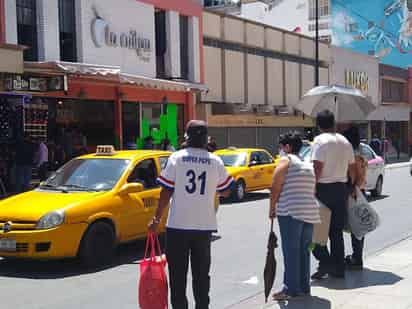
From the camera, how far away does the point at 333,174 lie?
6988 mm

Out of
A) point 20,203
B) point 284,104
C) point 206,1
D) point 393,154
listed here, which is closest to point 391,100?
point 393,154

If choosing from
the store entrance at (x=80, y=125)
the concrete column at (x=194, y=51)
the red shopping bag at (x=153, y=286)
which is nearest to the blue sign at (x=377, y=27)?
the concrete column at (x=194, y=51)

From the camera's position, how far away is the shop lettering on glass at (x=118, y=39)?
20.5 m

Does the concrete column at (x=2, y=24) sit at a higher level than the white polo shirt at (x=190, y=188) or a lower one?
higher

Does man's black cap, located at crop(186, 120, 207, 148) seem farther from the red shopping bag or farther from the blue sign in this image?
the blue sign

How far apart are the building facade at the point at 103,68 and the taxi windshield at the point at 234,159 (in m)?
3.70

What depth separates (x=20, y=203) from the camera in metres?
8.65

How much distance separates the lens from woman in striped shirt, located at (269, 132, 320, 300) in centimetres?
621

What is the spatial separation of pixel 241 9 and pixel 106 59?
4321 cm

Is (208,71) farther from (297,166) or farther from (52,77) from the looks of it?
(297,166)

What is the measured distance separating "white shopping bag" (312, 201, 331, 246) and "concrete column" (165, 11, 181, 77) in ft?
60.5

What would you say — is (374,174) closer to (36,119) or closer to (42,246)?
(36,119)

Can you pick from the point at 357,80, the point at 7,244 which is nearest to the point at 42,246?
the point at 7,244

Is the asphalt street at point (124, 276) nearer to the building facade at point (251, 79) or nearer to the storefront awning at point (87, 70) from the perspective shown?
the storefront awning at point (87, 70)
